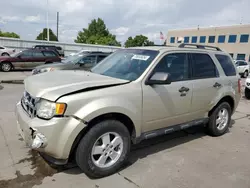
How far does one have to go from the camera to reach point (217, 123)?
471 cm

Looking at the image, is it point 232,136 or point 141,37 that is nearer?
point 232,136

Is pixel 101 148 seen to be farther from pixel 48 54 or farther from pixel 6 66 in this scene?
pixel 48 54

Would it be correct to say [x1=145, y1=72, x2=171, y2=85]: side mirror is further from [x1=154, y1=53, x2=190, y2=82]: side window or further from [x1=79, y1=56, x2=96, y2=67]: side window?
[x1=79, y1=56, x2=96, y2=67]: side window

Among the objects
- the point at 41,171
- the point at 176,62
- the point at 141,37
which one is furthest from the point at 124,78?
the point at 141,37

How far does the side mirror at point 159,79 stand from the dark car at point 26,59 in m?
13.7

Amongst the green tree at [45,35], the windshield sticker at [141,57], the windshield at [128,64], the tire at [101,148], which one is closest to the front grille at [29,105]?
the tire at [101,148]

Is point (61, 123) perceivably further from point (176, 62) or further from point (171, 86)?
point (176, 62)

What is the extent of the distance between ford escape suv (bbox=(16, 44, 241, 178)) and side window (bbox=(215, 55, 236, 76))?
0.25 metres

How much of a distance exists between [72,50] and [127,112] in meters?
31.0

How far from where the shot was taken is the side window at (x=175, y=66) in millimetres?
3574

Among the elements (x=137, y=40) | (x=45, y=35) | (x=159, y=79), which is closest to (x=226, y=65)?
(x=159, y=79)

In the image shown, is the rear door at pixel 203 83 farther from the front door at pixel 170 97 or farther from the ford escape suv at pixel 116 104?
the front door at pixel 170 97

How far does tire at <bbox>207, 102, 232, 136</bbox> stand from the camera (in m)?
4.57

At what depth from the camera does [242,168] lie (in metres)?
3.48
